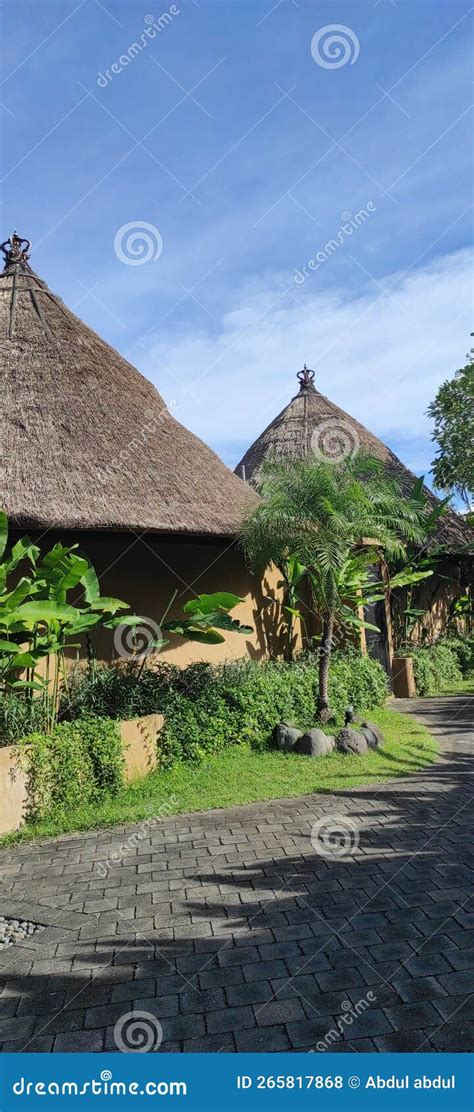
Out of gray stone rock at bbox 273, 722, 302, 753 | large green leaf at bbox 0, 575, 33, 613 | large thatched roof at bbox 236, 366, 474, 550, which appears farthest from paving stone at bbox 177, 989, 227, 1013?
large thatched roof at bbox 236, 366, 474, 550

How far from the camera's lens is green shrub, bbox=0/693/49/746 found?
6.49 meters

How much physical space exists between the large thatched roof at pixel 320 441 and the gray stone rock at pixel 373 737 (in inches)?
283

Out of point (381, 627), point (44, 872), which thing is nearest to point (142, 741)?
point (44, 872)

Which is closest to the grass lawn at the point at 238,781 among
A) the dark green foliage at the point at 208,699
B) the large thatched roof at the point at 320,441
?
the dark green foliage at the point at 208,699

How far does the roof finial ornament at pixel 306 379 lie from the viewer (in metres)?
17.3

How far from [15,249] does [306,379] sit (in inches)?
324

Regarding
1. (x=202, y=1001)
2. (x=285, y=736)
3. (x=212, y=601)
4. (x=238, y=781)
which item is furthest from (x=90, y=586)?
(x=202, y=1001)

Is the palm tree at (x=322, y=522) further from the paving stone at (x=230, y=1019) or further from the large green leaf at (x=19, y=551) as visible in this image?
the paving stone at (x=230, y=1019)

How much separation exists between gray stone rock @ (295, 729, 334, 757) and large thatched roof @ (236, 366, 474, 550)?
7512 mm

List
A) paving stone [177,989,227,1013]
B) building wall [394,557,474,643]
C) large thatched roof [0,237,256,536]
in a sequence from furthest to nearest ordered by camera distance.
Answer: building wall [394,557,474,643]
large thatched roof [0,237,256,536]
paving stone [177,989,227,1013]

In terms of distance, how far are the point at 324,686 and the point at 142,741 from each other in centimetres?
282

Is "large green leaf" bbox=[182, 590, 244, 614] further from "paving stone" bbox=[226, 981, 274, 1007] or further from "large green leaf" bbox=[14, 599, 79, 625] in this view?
"paving stone" bbox=[226, 981, 274, 1007]

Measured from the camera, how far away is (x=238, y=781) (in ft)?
23.8

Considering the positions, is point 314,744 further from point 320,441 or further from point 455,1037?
point 320,441
